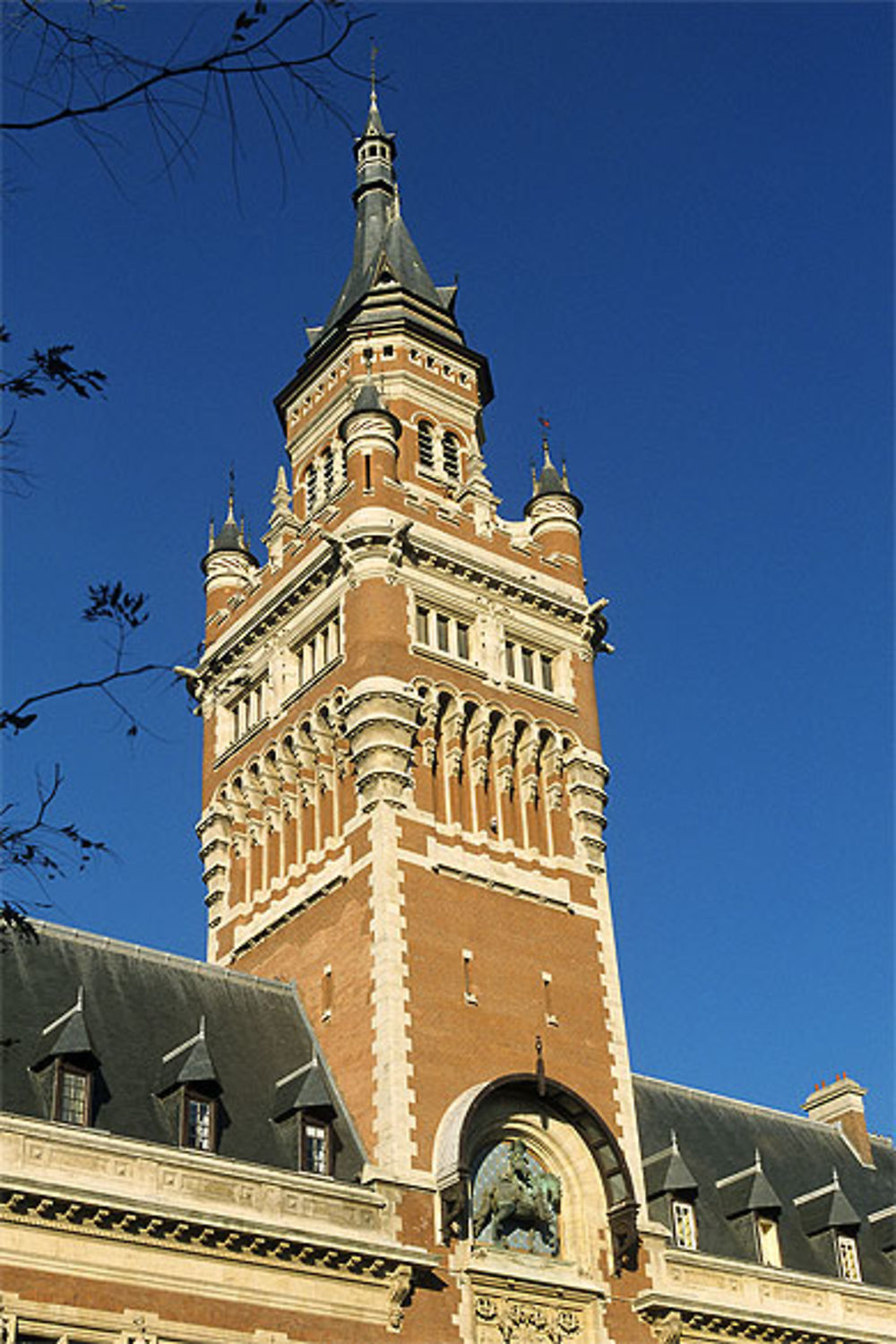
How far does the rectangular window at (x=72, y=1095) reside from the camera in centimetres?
3234

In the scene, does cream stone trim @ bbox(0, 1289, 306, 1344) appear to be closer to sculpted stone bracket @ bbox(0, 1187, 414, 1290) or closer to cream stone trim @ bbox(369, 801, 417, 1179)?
sculpted stone bracket @ bbox(0, 1187, 414, 1290)

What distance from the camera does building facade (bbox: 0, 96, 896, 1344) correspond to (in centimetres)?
3170

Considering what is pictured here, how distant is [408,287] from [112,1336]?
3636 centimetres

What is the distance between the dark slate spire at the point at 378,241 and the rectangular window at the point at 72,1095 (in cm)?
2960

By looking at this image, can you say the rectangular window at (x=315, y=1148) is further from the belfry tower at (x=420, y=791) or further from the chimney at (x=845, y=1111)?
the chimney at (x=845, y=1111)

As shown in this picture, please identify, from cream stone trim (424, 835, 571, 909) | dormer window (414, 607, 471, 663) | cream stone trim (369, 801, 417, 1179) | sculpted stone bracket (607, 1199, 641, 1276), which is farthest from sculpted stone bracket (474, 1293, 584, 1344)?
dormer window (414, 607, 471, 663)

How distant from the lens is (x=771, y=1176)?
4741cm

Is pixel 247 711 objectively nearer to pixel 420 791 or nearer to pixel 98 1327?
pixel 420 791

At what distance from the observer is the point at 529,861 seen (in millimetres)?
42375

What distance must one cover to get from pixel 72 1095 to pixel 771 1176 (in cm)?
2333

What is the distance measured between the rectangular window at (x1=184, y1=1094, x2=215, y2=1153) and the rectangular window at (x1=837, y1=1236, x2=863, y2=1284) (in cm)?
1910

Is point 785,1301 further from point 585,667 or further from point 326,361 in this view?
point 326,361

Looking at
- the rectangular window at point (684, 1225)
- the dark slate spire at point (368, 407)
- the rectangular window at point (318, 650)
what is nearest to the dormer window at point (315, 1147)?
the rectangular window at point (684, 1225)

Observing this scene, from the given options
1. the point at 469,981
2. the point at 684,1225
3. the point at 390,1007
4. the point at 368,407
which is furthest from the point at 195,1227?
the point at 368,407
